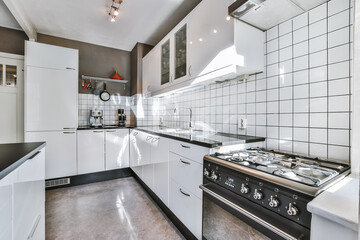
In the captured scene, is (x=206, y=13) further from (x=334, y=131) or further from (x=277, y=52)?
(x=334, y=131)

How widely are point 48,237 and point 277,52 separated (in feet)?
8.37

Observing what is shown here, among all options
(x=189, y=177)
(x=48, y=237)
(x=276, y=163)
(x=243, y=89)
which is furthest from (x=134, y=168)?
(x=276, y=163)

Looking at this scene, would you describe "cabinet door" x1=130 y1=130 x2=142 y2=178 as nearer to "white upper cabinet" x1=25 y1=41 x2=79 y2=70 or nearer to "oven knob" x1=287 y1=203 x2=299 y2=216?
"white upper cabinet" x1=25 y1=41 x2=79 y2=70

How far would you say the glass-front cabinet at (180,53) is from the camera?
1.92m

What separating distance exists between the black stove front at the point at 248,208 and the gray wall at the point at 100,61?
113 inches

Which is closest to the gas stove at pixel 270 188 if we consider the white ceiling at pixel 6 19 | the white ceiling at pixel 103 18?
the white ceiling at pixel 103 18

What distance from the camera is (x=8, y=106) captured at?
8.38ft

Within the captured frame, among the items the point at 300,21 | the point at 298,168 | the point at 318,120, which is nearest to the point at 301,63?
the point at 300,21

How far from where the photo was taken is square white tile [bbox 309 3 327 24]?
1.09 metres

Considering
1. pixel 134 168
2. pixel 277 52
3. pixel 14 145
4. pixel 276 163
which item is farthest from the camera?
pixel 134 168

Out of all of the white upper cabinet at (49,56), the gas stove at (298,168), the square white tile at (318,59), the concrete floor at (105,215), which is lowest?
the concrete floor at (105,215)

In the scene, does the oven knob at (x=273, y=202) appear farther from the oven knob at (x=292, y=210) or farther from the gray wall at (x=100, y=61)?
the gray wall at (x=100, y=61)

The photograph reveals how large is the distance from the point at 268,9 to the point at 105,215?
244 cm

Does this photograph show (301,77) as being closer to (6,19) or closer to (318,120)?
(318,120)
